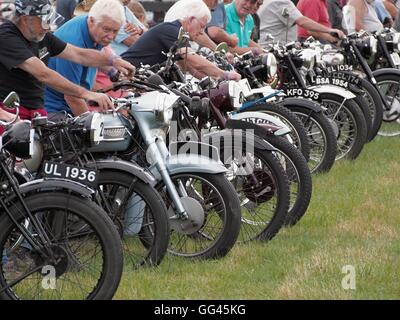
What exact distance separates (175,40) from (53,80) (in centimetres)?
173

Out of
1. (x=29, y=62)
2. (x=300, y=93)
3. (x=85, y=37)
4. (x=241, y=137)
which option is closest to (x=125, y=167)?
(x=29, y=62)

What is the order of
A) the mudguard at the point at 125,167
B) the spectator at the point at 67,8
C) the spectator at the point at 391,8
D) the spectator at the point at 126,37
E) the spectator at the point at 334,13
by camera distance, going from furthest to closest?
the spectator at the point at 391,8, the spectator at the point at 334,13, the spectator at the point at 67,8, the spectator at the point at 126,37, the mudguard at the point at 125,167

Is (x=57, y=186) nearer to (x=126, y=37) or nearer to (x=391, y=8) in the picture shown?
(x=126, y=37)

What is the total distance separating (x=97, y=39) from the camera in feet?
25.1

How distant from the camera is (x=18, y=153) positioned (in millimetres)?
5473

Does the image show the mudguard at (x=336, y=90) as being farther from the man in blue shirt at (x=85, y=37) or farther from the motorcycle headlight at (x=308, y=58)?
the man in blue shirt at (x=85, y=37)

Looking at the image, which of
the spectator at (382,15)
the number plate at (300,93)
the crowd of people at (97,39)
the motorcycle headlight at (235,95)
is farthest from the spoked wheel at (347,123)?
the spectator at (382,15)

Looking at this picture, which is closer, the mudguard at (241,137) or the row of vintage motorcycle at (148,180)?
the row of vintage motorcycle at (148,180)

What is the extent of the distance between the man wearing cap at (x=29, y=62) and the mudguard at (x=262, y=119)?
1.43m

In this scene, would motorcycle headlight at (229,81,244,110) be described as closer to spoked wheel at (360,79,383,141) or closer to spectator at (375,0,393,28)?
spoked wheel at (360,79,383,141)

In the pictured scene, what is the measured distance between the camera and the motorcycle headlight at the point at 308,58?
9992 millimetres
